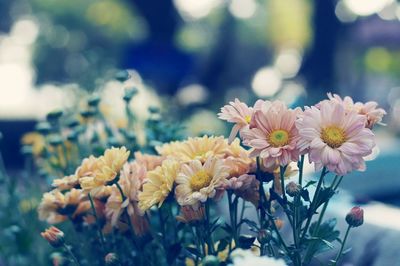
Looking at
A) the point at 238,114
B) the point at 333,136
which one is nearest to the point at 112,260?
the point at 238,114

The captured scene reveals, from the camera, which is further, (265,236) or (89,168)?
(89,168)

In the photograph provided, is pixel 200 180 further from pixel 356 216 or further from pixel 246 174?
pixel 356 216

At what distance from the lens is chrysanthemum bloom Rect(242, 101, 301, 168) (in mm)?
1317

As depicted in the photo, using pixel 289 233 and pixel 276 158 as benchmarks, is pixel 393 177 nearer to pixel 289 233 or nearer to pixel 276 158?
pixel 289 233

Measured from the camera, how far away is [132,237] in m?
1.63

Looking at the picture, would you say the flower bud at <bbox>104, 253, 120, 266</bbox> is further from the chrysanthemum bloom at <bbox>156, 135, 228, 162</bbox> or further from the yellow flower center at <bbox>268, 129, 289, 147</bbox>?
the yellow flower center at <bbox>268, 129, 289, 147</bbox>

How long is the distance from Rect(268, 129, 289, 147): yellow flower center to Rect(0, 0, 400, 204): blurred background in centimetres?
175

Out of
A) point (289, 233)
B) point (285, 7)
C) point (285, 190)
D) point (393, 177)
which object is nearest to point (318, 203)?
point (285, 190)

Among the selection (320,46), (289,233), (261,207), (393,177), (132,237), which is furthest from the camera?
(320,46)

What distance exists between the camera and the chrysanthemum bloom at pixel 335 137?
1271 mm

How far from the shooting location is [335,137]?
1.31 m

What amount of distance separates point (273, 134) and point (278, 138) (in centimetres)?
1

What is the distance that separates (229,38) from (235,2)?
3.54 feet

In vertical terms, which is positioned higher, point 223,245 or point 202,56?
point 202,56
